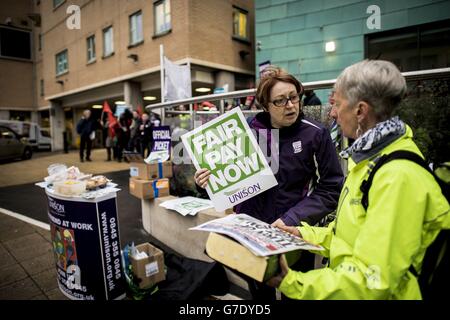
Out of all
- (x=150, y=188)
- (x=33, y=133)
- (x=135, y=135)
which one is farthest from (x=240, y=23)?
(x=33, y=133)

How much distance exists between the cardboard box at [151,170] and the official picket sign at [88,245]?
4.48 feet

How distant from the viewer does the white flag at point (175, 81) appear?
5289 millimetres

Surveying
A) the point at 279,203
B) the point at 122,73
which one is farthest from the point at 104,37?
the point at 279,203

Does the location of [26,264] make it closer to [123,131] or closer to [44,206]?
[44,206]

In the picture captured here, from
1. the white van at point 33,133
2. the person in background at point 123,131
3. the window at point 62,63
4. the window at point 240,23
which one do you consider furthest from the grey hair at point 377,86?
the window at point 62,63

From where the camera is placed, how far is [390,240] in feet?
2.81

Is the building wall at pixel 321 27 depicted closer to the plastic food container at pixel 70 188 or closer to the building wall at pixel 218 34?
the building wall at pixel 218 34

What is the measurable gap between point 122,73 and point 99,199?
13.1 m

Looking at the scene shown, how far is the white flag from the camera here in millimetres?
5289

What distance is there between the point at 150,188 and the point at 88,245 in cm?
146

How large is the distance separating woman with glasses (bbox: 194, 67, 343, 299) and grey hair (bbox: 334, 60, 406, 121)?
2.06 ft

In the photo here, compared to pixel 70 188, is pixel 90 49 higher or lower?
higher
